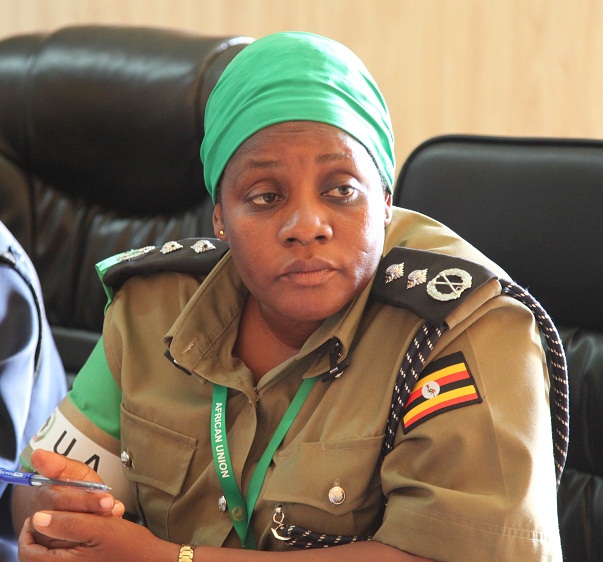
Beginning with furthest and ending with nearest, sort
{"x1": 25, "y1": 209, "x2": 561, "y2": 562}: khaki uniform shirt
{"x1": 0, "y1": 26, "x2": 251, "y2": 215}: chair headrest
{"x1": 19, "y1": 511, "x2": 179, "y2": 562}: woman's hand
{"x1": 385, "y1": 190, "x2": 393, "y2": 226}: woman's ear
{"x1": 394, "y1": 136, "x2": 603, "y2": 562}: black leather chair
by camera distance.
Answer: {"x1": 0, "y1": 26, "x2": 251, "y2": 215}: chair headrest < {"x1": 394, "y1": 136, "x2": 603, "y2": 562}: black leather chair < {"x1": 385, "y1": 190, "x2": 393, "y2": 226}: woman's ear < {"x1": 19, "y1": 511, "x2": 179, "y2": 562}: woman's hand < {"x1": 25, "y1": 209, "x2": 561, "y2": 562}: khaki uniform shirt

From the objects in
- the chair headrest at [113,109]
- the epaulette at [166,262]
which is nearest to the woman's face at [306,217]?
the epaulette at [166,262]

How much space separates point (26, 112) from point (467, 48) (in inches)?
40.5

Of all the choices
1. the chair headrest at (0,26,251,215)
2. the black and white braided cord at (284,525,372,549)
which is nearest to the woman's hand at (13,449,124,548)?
the black and white braided cord at (284,525,372,549)

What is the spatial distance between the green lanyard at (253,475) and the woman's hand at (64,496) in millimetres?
132

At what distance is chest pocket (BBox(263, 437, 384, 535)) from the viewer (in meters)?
1.05

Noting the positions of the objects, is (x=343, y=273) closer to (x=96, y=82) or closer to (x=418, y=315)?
(x=418, y=315)

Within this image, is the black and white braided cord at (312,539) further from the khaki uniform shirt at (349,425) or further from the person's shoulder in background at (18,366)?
the person's shoulder in background at (18,366)

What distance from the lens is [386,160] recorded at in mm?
1142

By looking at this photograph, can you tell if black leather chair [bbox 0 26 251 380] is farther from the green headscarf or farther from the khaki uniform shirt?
the green headscarf

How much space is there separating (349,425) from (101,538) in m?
0.32

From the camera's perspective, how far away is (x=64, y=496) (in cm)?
109

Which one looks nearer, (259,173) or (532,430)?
(532,430)

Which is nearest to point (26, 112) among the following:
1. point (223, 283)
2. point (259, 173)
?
point (223, 283)

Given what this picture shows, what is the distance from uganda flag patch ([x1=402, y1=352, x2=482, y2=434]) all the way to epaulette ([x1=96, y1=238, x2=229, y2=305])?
0.40m
